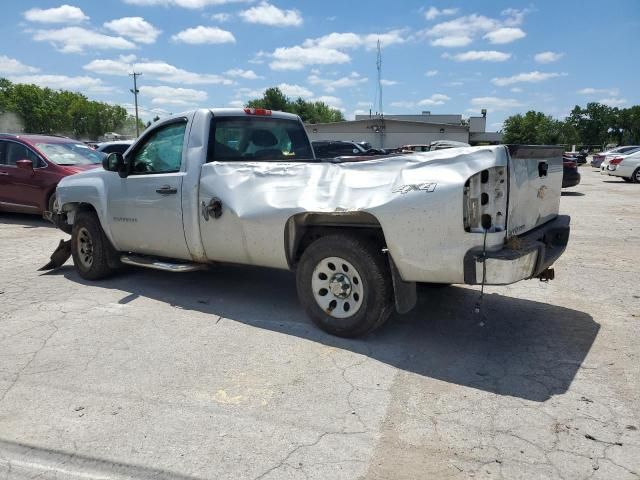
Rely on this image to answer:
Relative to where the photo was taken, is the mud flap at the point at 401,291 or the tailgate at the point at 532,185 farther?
the mud flap at the point at 401,291

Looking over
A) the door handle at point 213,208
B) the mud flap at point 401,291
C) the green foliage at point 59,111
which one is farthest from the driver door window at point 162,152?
the green foliage at point 59,111

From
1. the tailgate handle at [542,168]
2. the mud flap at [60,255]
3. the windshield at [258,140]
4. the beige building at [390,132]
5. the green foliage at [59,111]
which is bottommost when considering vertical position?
the mud flap at [60,255]

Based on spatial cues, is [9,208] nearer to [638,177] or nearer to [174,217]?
[174,217]

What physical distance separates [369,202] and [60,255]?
4.79 m

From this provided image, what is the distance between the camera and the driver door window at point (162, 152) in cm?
549

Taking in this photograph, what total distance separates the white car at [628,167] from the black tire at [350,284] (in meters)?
21.2

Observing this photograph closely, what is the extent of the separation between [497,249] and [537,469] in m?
1.54

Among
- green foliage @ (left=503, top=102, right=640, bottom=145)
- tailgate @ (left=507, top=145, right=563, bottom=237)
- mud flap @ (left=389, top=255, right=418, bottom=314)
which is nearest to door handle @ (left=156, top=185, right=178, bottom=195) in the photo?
mud flap @ (left=389, top=255, right=418, bottom=314)

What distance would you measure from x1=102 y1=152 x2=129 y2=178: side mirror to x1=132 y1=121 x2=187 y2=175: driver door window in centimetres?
10

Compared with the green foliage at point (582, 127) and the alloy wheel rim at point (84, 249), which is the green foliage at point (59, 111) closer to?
the green foliage at point (582, 127)

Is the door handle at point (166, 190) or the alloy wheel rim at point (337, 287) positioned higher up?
the door handle at point (166, 190)

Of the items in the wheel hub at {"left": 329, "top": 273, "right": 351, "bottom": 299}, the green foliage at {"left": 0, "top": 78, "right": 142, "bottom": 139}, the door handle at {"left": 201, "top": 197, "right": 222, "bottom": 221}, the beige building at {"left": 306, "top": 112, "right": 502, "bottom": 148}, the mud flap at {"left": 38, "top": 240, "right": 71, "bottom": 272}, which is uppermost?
the green foliage at {"left": 0, "top": 78, "right": 142, "bottom": 139}

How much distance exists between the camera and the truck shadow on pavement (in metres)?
3.85

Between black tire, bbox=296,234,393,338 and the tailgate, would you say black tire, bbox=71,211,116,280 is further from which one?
the tailgate
